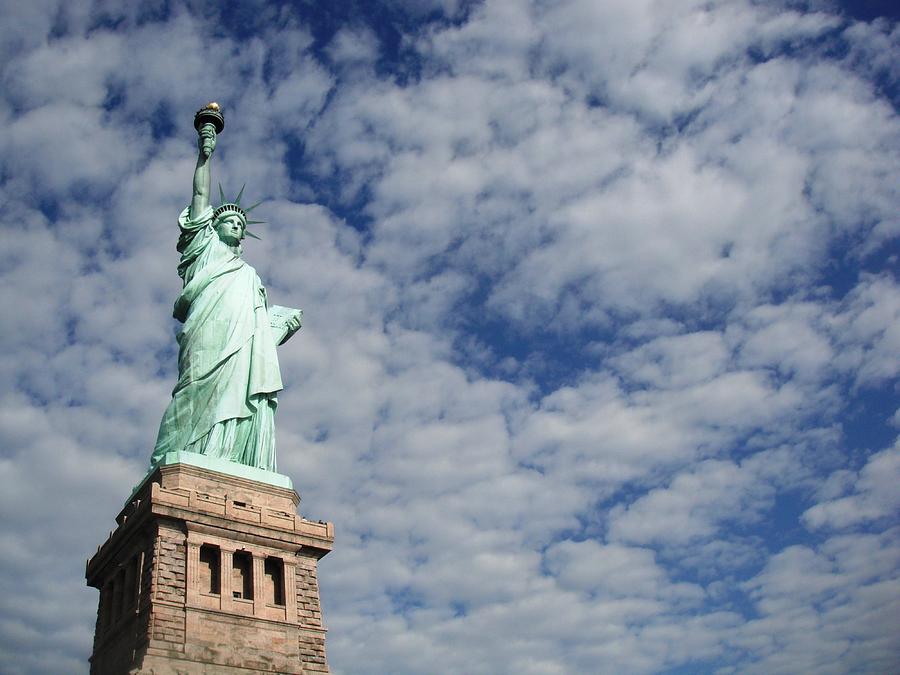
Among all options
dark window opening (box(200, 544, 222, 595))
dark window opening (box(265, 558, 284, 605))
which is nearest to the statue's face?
dark window opening (box(200, 544, 222, 595))

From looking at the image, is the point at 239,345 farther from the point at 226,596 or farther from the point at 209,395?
the point at 226,596

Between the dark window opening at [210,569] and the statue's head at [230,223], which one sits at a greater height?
the statue's head at [230,223]

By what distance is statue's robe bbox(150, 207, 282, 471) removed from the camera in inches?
1147

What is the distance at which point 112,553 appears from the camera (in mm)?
27016

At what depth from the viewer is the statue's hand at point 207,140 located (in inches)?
1419

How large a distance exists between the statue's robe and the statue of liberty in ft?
0.11

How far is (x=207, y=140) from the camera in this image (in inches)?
1427

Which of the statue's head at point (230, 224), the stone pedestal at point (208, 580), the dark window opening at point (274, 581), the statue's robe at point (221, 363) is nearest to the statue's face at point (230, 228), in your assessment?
the statue's head at point (230, 224)

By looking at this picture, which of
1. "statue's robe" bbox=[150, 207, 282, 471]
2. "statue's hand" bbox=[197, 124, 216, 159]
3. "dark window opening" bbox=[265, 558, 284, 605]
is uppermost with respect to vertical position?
"statue's hand" bbox=[197, 124, 216, 159]

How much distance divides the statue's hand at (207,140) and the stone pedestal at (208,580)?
14746mm

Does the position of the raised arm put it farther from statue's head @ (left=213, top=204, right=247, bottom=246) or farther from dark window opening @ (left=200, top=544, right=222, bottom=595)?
dark window opening @ (left=200, top=544, right=222, bottom=595)

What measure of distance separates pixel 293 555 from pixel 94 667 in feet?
21.3

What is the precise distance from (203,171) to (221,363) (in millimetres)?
9509

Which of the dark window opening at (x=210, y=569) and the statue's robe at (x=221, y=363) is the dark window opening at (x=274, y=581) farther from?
the statue's robe at (x=221, y=363)
